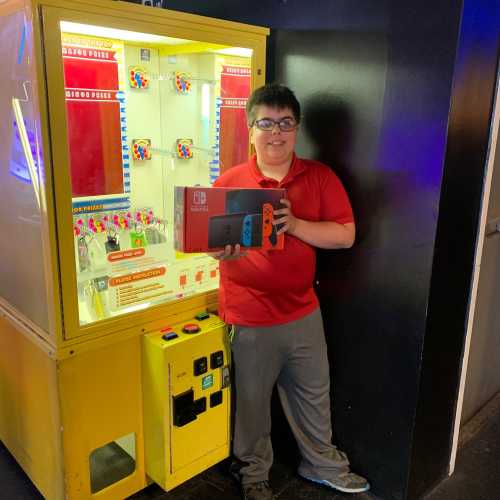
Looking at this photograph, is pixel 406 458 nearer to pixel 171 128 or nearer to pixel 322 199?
pixel 322 199

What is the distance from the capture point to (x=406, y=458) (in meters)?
2.04

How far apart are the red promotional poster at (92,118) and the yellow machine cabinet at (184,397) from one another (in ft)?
2.14

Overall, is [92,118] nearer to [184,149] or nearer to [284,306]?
[184,149]

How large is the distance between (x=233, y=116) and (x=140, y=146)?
0.43 meters

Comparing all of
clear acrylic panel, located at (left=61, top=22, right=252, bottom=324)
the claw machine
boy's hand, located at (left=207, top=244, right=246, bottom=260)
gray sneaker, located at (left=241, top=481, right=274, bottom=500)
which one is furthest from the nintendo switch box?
gray sneaker, located at (left=241, top=481, right=274, bottom=500)

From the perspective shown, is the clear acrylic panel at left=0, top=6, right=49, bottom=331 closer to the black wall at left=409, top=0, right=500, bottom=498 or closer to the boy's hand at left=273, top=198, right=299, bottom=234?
the boy's hand at left=273, top=198, right=299, bottom=234

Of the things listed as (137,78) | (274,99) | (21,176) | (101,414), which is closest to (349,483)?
(101,414)

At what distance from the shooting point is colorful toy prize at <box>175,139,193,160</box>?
7.59 feet

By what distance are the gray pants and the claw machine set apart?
134mm

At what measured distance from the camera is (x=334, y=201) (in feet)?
6.37

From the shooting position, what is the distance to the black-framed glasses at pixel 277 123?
1.88 metres

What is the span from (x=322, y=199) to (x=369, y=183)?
0.60ft

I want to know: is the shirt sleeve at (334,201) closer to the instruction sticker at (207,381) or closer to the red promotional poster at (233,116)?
the red promotional poster at (233,116)

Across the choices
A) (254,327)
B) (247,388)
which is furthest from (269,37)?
(247,388)
